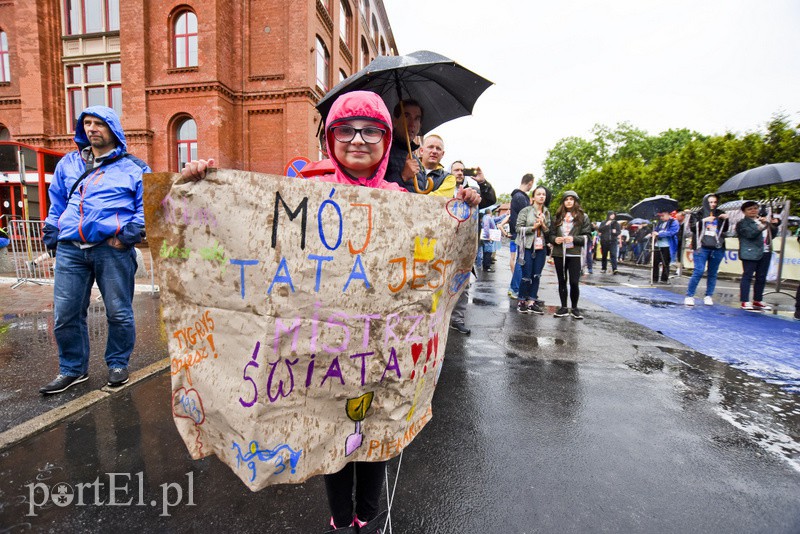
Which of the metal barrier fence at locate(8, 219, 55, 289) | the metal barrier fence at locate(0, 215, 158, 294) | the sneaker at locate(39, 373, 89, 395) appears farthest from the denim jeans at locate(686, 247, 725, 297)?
the metal barrier fence at locate(8, 219, 55, 289)

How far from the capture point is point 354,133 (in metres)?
1.66

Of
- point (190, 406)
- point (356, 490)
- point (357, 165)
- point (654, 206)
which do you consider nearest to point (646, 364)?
point (356, 490)

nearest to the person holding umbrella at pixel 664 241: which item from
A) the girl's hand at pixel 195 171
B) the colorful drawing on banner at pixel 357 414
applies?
the colorful drawing on banner at pixel 357 414

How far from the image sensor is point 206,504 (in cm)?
196

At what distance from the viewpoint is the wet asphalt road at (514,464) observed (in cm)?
189

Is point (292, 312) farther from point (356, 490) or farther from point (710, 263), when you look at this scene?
point (710, 263)

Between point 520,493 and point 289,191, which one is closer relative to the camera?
point 289,191

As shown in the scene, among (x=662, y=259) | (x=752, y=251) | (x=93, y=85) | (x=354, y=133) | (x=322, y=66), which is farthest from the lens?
(x=322, y=66)

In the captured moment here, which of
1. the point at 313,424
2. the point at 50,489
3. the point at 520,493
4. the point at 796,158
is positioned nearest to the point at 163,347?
Result: the point at 50,489

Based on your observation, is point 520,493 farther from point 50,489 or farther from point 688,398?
point 50,489

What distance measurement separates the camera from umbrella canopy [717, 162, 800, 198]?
8.05 m

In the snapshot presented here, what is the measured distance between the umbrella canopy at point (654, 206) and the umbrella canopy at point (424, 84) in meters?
11.8

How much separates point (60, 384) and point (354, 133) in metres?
3.32

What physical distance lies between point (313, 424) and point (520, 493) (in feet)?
4.54
